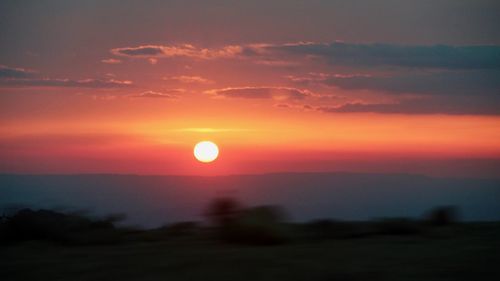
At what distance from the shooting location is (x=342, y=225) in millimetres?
16266

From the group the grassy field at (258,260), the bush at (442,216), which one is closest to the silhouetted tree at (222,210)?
the grassy field at (258,260)

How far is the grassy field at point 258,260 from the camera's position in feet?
36.2

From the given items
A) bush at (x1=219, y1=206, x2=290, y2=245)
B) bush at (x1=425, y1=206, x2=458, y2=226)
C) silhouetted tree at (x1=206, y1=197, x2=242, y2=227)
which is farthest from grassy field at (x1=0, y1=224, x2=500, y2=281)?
bush at (x1=425, y1=206, x2=458, y2=226)

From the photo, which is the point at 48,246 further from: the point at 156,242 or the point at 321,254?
the point at 321,254

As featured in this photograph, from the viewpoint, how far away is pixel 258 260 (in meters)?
12.1

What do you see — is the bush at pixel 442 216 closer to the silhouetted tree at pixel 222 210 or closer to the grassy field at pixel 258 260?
the grassy field at pixel 258 260

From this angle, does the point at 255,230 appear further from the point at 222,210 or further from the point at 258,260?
the point at 258,260

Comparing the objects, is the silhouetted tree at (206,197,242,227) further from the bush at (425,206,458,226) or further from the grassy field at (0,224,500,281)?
the bush at (425,206,458,226)

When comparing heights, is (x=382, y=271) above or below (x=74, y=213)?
below

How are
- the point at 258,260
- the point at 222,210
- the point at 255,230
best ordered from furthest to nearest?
1. the point at 222,210
2. the point at 255,230
3. the point at 258,260

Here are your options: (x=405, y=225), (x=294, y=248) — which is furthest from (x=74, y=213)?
(x=405, y=225)

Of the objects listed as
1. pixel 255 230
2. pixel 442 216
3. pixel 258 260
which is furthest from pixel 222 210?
pixel 442 216

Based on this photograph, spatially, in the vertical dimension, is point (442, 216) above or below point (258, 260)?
above

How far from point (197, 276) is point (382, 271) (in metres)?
2.94
